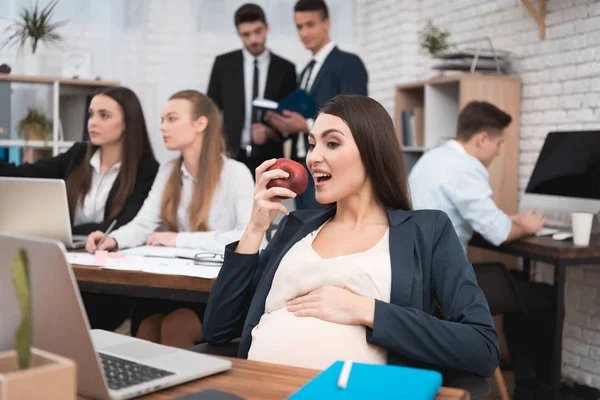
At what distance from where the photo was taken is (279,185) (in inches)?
62.9

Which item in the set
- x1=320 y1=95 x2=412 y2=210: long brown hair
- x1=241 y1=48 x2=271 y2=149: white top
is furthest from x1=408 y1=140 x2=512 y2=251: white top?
x1=320 y1=95 x2=412 y2=210: long brown hair

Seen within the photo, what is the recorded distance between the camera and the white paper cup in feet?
9.48

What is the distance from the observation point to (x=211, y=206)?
271cm

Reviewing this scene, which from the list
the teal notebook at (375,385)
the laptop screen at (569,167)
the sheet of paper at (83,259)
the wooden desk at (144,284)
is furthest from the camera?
the laptop screen at (569,167)

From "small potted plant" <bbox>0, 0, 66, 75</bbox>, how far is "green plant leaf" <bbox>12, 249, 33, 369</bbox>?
405 centimetres

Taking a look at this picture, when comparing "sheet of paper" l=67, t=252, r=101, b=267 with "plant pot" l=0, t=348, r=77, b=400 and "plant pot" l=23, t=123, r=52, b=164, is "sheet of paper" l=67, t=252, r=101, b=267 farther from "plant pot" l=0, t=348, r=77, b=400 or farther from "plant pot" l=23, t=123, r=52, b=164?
"plant pot" l=23, t=123, r=52, b=164

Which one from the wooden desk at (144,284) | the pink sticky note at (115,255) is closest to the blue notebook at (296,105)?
the pink sticky note at (115,255)

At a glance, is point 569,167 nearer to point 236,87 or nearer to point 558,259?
point 558,259

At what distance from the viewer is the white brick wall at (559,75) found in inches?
140

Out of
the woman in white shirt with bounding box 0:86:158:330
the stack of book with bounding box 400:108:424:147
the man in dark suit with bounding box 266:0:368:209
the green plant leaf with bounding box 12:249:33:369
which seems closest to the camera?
the green plant leaf with bounding box 12:249:33:369

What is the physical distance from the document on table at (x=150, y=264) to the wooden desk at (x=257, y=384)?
782mm

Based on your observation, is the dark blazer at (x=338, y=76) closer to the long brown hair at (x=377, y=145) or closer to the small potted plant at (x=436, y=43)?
the small potted plant at (x=436, y=43)

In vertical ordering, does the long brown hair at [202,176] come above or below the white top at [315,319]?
above

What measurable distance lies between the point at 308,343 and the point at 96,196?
1.79 meters
